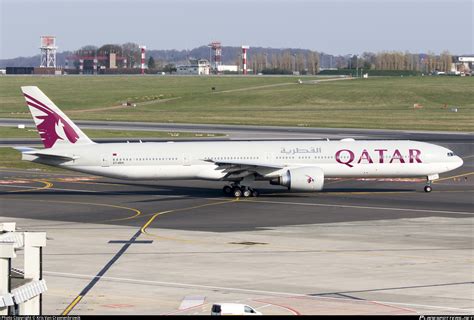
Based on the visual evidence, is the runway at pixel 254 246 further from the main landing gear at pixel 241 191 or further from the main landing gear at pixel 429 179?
the main landing gear at pixel 241 191

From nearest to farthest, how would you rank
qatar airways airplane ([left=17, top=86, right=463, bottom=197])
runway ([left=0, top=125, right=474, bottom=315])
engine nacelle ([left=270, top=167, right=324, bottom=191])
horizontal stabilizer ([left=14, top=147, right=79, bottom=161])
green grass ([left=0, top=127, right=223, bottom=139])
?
runway ([left=0, top=125, right=474, bottom=315]) < engine nacelle ([left=270, top=167, right=324, bottom=191]) < horizontal stabilizer ([left=14, top=147, right=79, bottom=161]) < qatar airways airplane ([left=17, top=86, right=463, bottom=197]) < green grass ([left=0, top=127, right=223, bottom=139])

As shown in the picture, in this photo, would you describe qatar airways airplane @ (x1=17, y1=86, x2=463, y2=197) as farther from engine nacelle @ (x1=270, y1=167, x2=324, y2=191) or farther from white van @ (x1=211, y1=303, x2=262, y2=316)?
white van @ (x1=211, y1=303, x2=262, y2=316)

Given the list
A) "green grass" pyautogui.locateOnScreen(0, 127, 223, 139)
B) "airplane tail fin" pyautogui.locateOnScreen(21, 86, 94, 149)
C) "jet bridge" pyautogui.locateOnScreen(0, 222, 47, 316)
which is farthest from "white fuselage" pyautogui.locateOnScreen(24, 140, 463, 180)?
"jet bridge" pyautogui.locateOnScreen(0, 222, 47, 316)

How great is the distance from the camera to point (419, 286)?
133ft

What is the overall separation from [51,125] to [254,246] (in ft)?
89.1

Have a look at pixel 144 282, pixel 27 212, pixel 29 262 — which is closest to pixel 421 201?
pixel 27 212

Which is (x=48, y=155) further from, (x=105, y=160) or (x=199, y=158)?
(x=199, y=158)

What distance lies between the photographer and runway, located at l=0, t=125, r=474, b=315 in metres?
38.2

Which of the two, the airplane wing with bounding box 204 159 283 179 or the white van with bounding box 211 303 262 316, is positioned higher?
the white van with bounding box 211 303 262 316

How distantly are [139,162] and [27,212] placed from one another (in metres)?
10.4

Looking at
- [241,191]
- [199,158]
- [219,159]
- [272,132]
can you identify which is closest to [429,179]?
[241,191]

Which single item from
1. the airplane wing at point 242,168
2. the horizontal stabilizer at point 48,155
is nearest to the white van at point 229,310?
the airplane wing at point 242,168

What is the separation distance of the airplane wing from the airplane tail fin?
Answer: 1003cm

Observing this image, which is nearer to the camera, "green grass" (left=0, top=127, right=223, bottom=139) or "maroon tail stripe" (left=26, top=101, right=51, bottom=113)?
"maroon tail stripe" (left=26, top=101, right=51, bottom=113)
